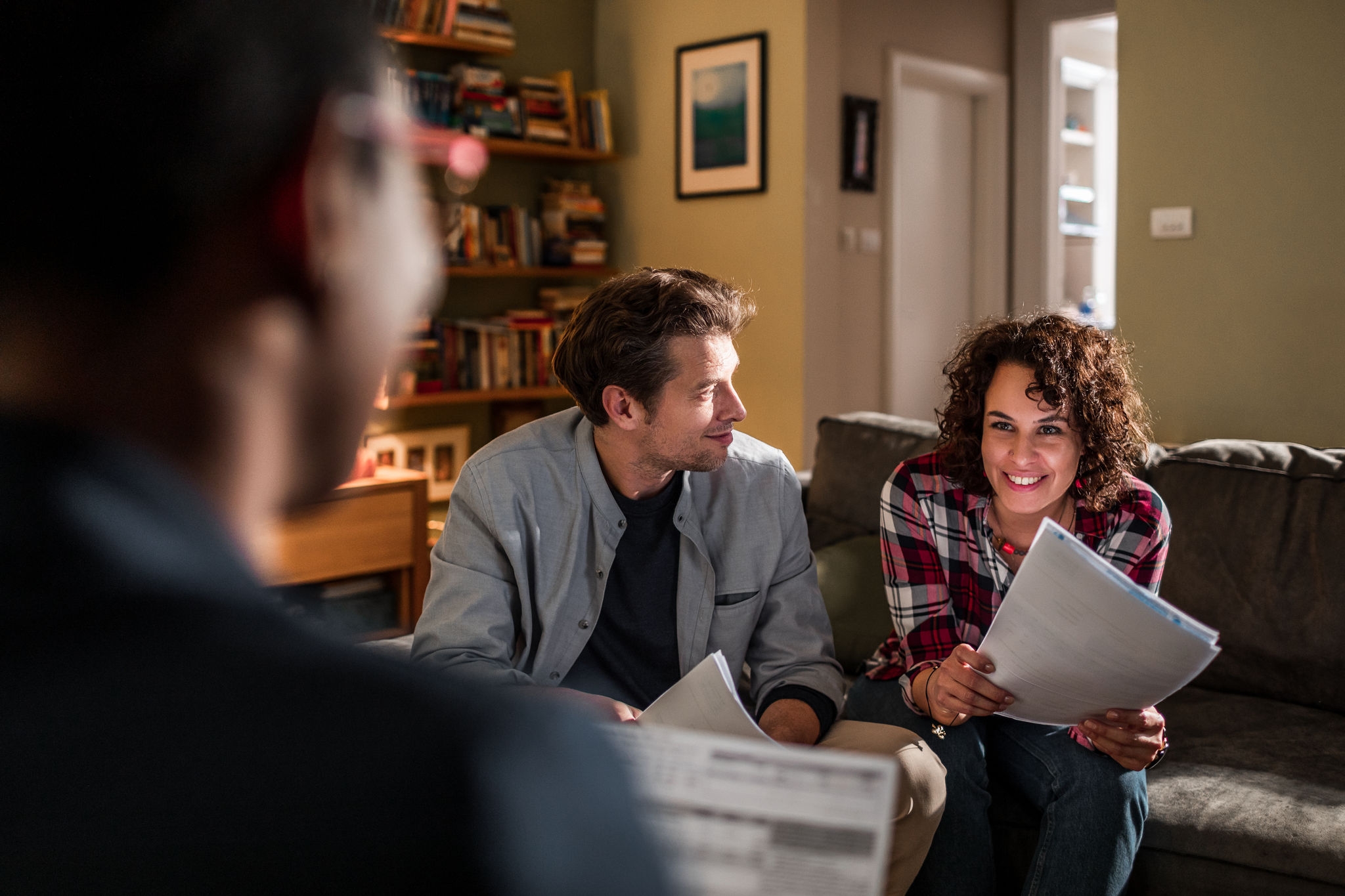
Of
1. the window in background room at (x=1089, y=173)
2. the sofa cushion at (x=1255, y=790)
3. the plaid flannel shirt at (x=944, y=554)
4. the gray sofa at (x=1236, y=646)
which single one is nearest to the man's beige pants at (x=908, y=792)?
the plaid flannel shirt at (x=944, y=554)

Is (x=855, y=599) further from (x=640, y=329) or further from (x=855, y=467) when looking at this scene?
(x=640, y=329)

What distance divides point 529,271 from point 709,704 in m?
3.42

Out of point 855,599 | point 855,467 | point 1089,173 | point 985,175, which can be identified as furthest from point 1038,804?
point 1089,173

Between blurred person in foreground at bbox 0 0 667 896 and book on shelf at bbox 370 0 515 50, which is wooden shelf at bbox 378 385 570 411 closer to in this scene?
book on shelf at bbox 370 0 515 50

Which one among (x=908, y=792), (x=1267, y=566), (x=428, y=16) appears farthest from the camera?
(x=428, y=16)

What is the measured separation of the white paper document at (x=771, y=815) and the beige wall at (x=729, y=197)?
388cm

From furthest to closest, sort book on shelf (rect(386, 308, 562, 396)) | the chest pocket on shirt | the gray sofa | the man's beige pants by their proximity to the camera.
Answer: book on shelf (rect(386, 308, 562, 396)) → the chest pocket on shirt → the gray sofa → the man's beige pants

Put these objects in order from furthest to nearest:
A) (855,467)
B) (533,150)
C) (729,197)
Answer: (729,197) → (533,150) → (855,467)

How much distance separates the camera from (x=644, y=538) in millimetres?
1616

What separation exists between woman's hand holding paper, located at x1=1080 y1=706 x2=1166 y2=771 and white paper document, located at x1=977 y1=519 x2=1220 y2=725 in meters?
0.06

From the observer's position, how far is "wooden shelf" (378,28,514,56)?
384cm

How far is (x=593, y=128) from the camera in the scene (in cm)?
453

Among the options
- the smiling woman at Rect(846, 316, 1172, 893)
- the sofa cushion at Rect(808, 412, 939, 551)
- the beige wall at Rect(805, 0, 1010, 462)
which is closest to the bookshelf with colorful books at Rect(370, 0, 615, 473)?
the beige wall at Rect(805, 0, 1010, 462)

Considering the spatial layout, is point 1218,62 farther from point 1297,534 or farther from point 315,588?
point 315,588
